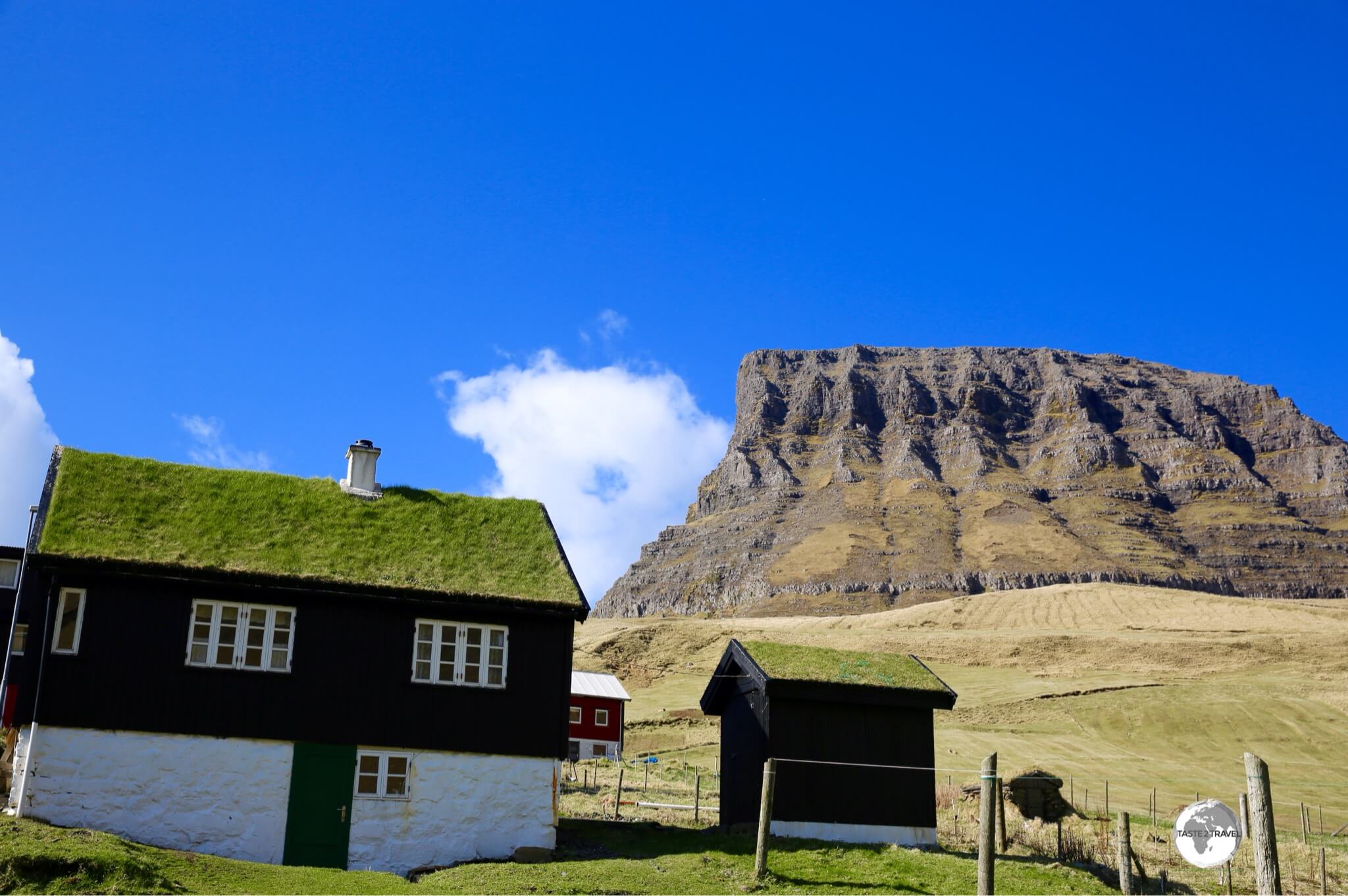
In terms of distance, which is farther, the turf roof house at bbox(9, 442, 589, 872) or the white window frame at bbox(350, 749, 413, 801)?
the white window frame at bbox(350, 749, 413, 801)

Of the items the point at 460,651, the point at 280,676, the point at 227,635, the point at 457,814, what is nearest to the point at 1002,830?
the point at 457,814

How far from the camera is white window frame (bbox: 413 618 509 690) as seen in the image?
80.3ft

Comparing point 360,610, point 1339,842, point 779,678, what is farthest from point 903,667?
point 1339,842

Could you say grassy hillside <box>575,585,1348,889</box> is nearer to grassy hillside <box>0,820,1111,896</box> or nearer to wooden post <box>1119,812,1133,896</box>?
wooden post <box>1119,812,1133,896</box>

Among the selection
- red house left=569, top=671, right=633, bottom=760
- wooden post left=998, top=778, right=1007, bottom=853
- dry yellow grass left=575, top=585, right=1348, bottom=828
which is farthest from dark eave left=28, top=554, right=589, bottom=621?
red house left=569, top=671, right=633, bottom=760

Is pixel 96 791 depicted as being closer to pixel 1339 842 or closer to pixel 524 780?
pixel 524 780

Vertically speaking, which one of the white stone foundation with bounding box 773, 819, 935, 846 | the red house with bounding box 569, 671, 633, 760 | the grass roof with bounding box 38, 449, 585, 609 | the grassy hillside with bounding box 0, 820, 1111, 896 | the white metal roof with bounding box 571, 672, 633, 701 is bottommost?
the grassy hillside with bounding box 0, 820, 1111, 896

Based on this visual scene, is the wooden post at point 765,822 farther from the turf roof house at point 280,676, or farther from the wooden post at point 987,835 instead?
the turf roof house at point 280,676

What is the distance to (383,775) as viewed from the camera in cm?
2353

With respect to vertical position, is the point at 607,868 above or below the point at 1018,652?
below

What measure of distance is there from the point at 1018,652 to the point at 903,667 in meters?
89.2

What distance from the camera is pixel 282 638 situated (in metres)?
23.5

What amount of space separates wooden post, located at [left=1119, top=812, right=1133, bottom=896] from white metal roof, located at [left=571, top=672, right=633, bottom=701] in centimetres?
3737

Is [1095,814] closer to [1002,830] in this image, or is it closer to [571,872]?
[1002,830]
